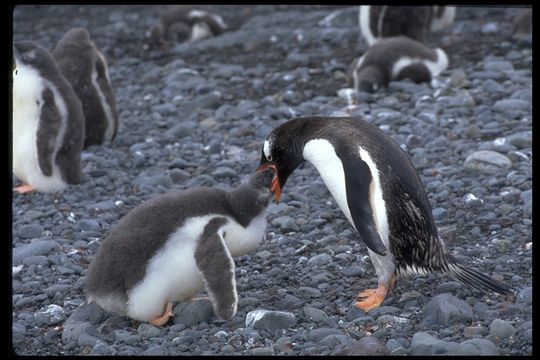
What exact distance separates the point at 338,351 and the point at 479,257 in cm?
122

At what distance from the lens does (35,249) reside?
4633 millimetres

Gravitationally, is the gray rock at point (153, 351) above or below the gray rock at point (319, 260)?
below

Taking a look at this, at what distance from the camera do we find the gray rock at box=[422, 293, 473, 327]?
12.0ft

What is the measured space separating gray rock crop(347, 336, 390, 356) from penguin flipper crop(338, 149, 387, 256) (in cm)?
44

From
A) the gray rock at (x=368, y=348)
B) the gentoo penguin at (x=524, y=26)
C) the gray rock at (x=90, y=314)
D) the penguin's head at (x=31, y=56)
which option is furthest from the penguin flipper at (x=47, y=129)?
the gentoo penguin at (x=524, y=26)

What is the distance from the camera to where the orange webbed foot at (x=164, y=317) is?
3.79m

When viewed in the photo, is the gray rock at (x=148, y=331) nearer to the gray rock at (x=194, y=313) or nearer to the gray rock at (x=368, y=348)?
the gray rock at (x=194, y=313)

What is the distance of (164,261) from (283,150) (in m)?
0.74

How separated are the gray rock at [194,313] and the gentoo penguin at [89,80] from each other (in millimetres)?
2563

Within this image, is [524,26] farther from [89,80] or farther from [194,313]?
[194,313]

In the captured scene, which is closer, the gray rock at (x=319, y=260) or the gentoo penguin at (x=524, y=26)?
the gray rock at (x=319, y=260)

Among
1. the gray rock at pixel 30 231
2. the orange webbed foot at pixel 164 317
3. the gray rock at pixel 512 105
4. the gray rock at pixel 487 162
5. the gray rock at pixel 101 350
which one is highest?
the gray rock at pixel 512 105

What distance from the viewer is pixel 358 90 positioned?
703 centimetres
